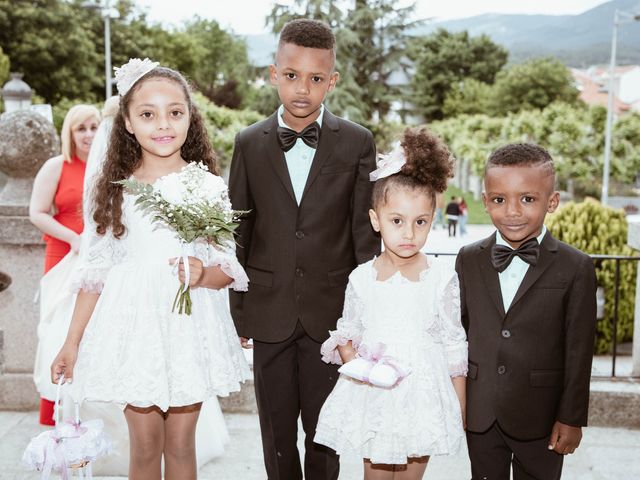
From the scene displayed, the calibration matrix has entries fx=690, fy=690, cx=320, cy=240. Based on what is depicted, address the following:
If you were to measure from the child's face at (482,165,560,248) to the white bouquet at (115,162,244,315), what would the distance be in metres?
1.01

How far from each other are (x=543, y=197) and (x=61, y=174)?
125 inches

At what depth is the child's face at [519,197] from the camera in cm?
264

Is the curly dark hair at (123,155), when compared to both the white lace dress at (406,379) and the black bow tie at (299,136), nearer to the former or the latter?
the black bow tie at (299,136)

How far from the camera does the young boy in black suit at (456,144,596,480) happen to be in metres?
2.61

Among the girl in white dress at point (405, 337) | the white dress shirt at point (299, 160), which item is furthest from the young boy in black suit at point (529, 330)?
the white dress shirt at point (299, 160)

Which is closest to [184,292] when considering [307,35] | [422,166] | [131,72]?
[131,72]

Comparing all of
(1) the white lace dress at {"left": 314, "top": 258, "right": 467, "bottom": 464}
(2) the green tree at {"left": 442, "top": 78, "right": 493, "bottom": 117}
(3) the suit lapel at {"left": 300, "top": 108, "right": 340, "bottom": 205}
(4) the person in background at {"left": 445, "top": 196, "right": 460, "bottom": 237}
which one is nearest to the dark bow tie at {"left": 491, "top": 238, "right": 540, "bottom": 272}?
(1) the white lace dress at {"left": 314, "top": 258, "right": 467, "bottom": 464}

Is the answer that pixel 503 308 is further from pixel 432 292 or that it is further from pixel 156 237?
pixel 156 237

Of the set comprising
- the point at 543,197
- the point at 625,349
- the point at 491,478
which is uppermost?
the point at 543,197

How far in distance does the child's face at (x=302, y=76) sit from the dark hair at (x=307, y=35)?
0.07ft

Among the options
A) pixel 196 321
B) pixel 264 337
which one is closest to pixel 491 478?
pixel 264 337

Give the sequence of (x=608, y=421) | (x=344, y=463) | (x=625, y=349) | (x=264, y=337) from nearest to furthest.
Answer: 1. (x=264, y=337)
2. (x=344, y=463)
3. (x=608, y=421)
4. (x=625, y=349)

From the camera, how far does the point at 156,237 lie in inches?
108

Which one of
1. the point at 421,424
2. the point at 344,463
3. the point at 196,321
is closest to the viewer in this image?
the point at 421,424
